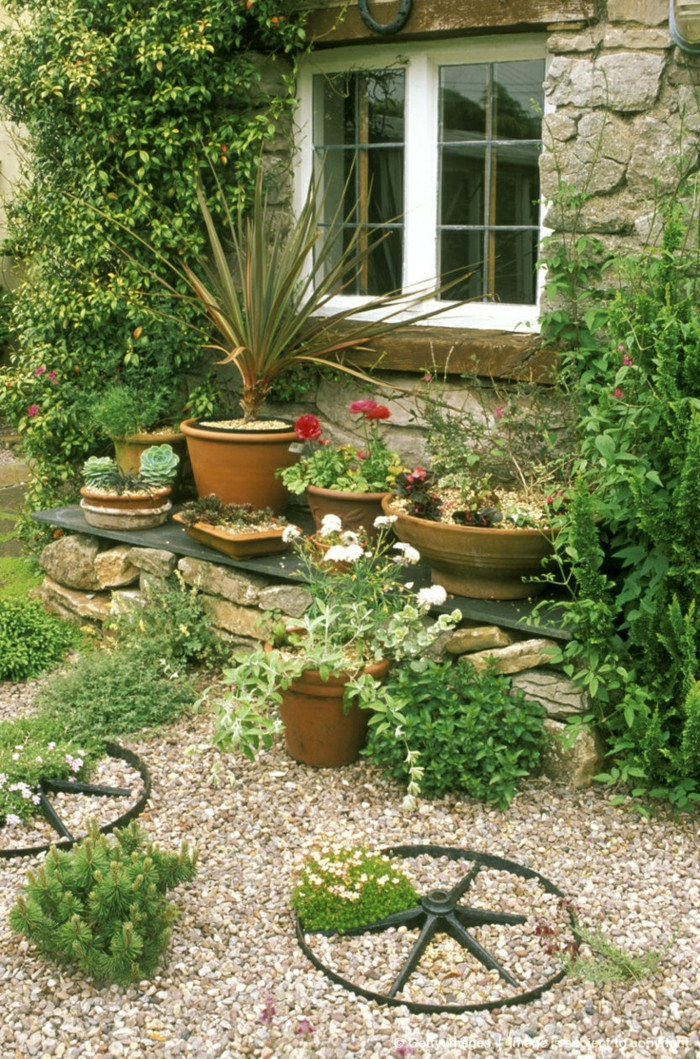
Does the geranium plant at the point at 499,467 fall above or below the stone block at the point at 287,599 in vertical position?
above

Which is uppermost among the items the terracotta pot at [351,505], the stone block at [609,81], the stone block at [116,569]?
the stone block at [609,81]

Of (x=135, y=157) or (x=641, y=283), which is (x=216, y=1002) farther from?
(x=135, y=157)

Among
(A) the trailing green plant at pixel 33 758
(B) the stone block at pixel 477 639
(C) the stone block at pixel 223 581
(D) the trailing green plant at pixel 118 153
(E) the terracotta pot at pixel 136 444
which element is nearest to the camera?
(A) the trailing green plant at pixel 33 758

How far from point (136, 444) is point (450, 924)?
111 inches

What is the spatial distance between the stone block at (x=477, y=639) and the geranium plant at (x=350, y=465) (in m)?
0.72

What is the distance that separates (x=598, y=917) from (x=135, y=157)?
3.56m

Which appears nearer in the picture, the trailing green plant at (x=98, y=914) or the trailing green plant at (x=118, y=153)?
the trailing green plant at (x=98, y=914)

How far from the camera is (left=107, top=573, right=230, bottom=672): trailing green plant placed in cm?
416

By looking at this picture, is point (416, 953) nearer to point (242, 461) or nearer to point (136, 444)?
point (242, 461)

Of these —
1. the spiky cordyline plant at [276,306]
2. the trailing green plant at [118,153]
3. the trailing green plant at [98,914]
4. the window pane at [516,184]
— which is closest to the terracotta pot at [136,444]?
the trailing green plant at [118,153]

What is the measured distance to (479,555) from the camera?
3.51 metres

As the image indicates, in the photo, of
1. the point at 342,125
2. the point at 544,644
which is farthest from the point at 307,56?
the point at 544,644

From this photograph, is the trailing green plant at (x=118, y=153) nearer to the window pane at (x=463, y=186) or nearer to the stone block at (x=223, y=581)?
the window pane at (x=463, y=186)

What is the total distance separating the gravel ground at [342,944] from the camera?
239 cm
